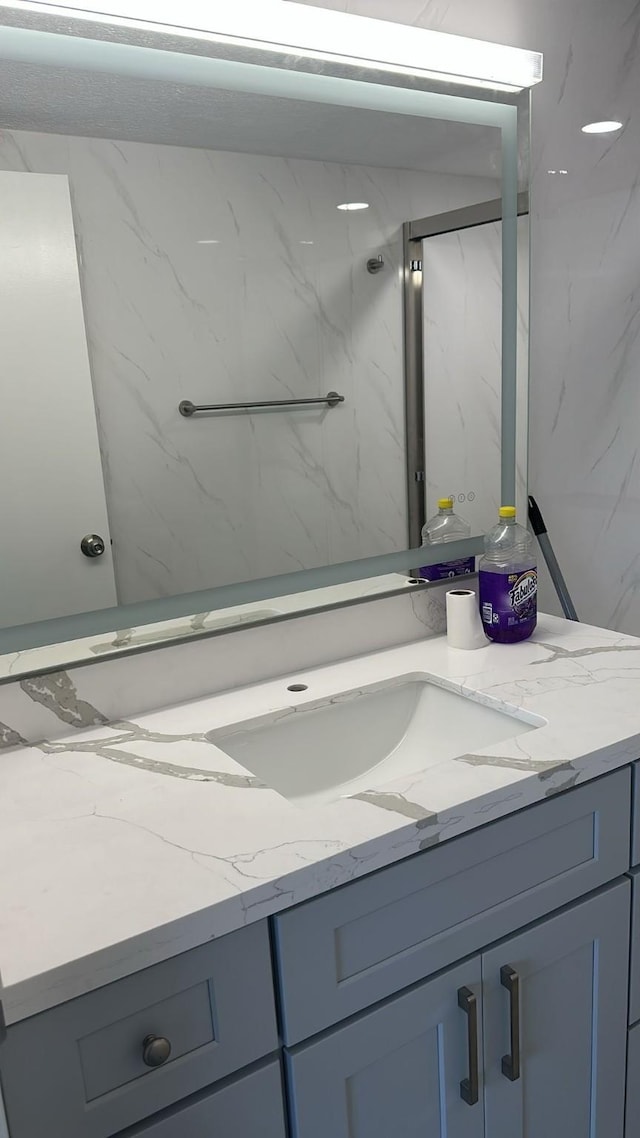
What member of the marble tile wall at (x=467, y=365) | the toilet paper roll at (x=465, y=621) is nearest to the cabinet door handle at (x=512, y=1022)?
the toilet paper roll at (x=465, y=621)

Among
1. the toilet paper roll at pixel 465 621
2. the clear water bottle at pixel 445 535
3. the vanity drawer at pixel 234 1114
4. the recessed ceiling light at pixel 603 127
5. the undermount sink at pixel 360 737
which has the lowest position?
the vanity drawer at pixel 234 1114

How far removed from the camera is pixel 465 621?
1557 mm

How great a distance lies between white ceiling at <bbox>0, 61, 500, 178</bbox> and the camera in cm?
114

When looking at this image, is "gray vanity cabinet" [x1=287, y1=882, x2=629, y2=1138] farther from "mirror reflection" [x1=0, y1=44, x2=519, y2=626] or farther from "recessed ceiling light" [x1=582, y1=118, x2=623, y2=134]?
"recessed ceiling light" [x1=582, y1=118, x2=623, y2=134]

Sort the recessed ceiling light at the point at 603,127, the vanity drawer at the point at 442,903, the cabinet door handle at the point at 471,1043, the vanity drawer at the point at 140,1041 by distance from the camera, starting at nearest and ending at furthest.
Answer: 1. the vanity drawer at the point at 140,1041
2. the vanity drawer at the point at 442,903
3. the cabinet door handle at the point at 471,1043
4. the recessed ceiling light at the point at 603,127

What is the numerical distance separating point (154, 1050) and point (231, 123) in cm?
124

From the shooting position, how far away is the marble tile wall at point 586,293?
1750 mm

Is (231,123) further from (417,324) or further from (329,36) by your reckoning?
(417,324)

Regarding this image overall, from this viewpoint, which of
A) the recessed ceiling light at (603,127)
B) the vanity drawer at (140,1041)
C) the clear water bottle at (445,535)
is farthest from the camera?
the recessed ceiling light at (603,127)

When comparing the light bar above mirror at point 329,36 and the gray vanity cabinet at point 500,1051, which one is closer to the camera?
the gray vanity cabinet at point 500,1051

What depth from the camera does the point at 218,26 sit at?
1.26m

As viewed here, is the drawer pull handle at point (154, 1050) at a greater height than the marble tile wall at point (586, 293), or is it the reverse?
the marble tile wall at point (586, 293)

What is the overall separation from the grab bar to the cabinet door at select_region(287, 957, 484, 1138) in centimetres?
86

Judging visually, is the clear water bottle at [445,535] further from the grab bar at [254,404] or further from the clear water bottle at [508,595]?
the grab bar at [254,404]
